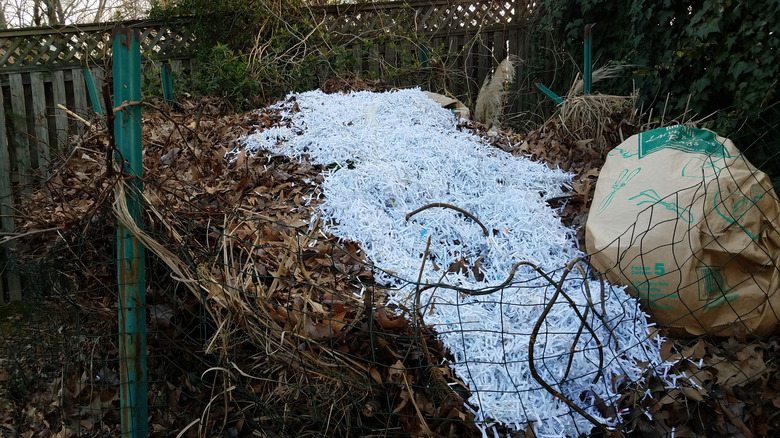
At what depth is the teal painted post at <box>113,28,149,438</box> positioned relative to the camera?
173 centimetres

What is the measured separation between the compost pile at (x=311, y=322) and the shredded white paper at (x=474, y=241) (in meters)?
0.01

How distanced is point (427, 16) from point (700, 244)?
184 inches

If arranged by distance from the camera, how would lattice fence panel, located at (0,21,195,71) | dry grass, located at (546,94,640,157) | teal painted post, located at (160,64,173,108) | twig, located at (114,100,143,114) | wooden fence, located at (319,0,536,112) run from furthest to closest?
1. wooden fence, located at (319,0,536,112)
2. lattice fence panel, located at (0,21,195,71)
3. teal painted post, located at (160,64,173,108)
4. dry grass, located at (546,94,640,157)
5. twig, located at (114,100,143,114)

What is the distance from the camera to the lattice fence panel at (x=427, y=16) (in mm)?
5688

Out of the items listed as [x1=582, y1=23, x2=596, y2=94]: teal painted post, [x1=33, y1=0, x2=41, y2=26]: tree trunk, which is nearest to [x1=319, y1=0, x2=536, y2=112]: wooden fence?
[x1=582, y1=23, x2=596, y2=94]: teal painted post

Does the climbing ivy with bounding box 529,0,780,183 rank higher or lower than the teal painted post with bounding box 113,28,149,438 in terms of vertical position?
higher

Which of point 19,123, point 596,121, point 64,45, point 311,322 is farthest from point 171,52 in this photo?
point 311,322

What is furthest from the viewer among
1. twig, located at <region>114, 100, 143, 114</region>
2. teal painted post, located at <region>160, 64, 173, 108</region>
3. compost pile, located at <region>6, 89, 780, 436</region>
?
teal painted post, located at <region>160, 64, 173, 108</region>

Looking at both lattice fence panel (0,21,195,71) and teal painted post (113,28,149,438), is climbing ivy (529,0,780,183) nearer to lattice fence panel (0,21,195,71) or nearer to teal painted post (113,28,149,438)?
teal painted post (113,28,149,438)

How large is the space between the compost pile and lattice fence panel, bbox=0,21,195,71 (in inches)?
114

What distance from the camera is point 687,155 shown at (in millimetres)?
2344

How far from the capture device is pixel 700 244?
2059 mm

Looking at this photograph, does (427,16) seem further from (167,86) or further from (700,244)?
(700,244)

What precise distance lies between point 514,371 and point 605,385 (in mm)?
355
